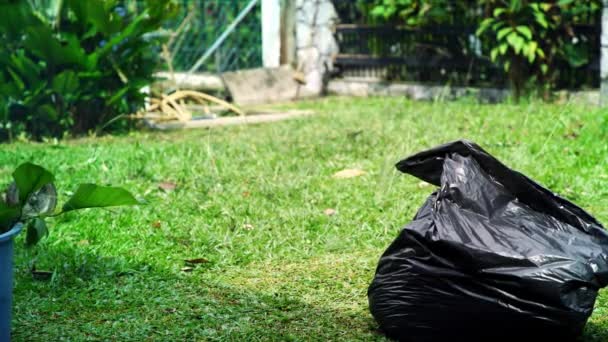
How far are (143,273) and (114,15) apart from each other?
12.7 ft

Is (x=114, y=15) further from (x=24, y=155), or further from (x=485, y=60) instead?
(x=485, y=60)

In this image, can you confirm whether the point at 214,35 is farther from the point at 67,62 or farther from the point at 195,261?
the point at 195,261

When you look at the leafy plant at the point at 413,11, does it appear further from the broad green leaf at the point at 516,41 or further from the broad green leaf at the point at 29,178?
the broad green leaf at the point at 29,178

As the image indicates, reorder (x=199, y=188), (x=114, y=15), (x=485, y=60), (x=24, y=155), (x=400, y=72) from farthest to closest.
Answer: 1. (x=400, y=72)
2. (x=485, y=60)
3. (x=114, y=15)
4. (x=24, y=155)
5. (x=199, y=188)

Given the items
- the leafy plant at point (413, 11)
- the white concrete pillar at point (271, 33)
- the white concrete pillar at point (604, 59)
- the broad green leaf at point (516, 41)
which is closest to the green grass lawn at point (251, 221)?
the white concrete pillar at point (604, 59)

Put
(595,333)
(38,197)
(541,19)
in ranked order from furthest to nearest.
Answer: (541,19) < (595,333) < (38,197)

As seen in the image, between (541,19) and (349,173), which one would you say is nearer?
(349,173)

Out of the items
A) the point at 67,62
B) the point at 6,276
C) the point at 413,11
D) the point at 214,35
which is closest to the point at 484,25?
the point at 413,11

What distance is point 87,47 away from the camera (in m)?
7.82

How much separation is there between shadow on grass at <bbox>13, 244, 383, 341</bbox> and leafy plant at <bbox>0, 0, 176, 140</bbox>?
3.52 m

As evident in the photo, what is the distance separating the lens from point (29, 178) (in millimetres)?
2918

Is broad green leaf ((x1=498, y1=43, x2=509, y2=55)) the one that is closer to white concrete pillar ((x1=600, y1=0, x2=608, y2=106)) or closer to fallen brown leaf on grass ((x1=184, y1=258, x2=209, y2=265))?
white concrete pillar ((x1=600, y1=0, x2=608, y2=106))

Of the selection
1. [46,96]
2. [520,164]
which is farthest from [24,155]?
[520,164]

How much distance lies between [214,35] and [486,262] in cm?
857
